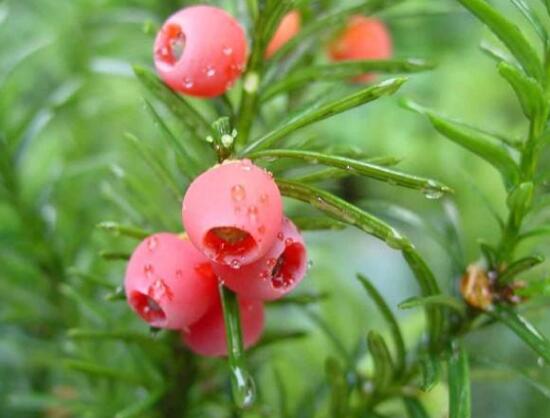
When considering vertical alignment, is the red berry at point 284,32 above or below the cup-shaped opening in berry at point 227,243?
above

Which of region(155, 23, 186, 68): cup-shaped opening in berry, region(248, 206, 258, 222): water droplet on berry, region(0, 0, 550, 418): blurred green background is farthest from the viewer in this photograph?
region(0, 0, 550, 418): blurred green background

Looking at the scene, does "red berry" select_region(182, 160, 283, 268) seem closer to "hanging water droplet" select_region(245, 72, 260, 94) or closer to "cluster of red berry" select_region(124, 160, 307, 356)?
"cluster of red berry" select_region(124, 160, 307, 356)

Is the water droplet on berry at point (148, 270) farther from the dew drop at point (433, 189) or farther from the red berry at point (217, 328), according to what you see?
the dew drop at point (433, 189)

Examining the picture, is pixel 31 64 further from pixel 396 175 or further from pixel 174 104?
pixel 396 175

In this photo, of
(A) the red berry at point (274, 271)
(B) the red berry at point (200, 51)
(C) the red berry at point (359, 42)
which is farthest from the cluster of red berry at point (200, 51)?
(C) the red berry at point (359, 42)

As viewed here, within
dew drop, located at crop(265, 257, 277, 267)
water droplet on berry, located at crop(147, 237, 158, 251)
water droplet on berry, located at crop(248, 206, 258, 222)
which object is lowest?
dew drop, located at crop(265, 257, 277, 267)

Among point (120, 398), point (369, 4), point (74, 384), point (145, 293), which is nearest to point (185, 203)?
point (145, 293)

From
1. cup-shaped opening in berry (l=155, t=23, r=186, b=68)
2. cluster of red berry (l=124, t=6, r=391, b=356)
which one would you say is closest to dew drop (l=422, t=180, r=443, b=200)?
cluster of red berry (l=124, t=6, r=391, b=356)
